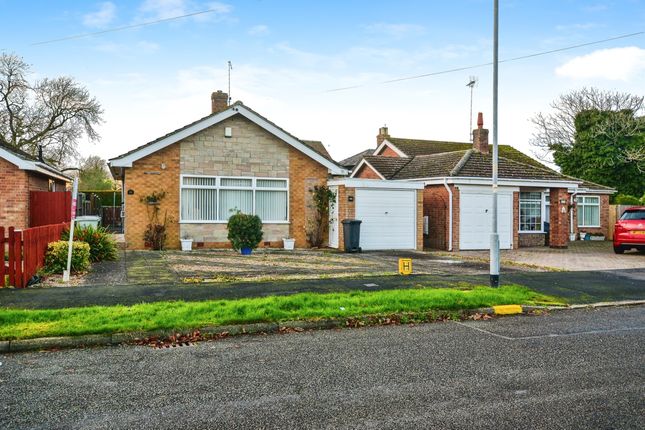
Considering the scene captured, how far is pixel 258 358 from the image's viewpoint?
20.3 feet

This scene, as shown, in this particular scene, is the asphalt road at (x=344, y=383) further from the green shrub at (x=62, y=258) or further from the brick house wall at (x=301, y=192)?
the brick house wall at (x=301, y=192)

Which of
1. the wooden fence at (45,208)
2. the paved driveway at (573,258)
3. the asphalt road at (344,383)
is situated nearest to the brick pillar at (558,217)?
the paved driveway at (573,258)

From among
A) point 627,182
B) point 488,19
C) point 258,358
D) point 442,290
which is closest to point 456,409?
point 258,358

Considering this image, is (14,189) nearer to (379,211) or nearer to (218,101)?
(218,101)

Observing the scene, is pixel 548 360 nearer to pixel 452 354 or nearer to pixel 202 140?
pixel 452 354

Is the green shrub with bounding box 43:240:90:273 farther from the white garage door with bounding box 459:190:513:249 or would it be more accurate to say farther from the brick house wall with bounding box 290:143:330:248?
the white garage door with bounding box 459:190:513:249

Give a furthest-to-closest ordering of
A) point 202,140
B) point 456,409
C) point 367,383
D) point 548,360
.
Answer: point 202,140 < point 548,360 < point 367,383 < point 456,409

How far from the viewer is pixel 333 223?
20438 millimetres

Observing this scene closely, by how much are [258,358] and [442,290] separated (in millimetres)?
4994

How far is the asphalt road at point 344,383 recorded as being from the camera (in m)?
4.27

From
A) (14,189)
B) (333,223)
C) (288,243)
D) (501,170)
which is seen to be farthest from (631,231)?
(14,189)

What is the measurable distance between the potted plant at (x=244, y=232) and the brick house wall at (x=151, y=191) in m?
2.41

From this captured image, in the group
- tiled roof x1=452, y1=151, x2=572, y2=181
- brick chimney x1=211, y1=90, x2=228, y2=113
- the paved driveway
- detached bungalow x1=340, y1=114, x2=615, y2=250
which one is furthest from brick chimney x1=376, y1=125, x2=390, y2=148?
brick chimney x1=211, y1=90, x2=228, y2=113

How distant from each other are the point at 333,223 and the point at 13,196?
10927 mm
